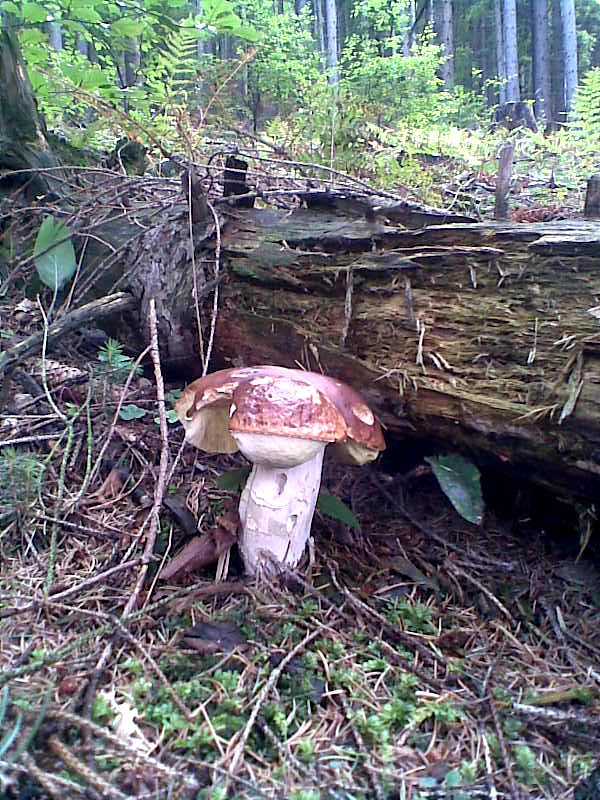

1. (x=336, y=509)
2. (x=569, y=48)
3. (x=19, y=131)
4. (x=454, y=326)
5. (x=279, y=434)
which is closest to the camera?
(x=279, y=434)

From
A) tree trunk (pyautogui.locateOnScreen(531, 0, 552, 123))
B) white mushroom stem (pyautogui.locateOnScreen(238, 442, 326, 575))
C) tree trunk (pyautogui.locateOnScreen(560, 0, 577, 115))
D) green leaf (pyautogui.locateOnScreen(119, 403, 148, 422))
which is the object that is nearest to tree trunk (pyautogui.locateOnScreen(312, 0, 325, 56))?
tree trunk (pyautogui.locateOnScreen(531, 0, 552, 123))

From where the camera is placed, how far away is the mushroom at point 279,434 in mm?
1867

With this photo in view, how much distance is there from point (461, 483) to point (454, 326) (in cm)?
62

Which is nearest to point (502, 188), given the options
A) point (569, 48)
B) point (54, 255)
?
point (54, 255)

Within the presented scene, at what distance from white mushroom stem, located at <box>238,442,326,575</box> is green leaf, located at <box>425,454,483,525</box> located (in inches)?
19.7

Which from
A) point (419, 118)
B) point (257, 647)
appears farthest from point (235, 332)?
point (419, 118)

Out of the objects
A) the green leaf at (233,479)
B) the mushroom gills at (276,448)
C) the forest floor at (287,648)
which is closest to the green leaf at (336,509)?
the forest floor at (287,648)

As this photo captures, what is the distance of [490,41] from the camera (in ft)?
86.7

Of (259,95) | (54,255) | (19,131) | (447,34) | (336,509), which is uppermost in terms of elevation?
(447,34)

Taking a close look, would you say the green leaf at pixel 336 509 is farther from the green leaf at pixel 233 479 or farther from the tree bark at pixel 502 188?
the tree bark at pixel 502 188

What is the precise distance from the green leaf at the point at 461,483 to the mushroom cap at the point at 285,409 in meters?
0.29

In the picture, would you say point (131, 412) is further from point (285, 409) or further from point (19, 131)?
point (19, 131)

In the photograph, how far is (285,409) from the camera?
186 centimetres

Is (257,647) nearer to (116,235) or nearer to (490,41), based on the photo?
(116,235)
